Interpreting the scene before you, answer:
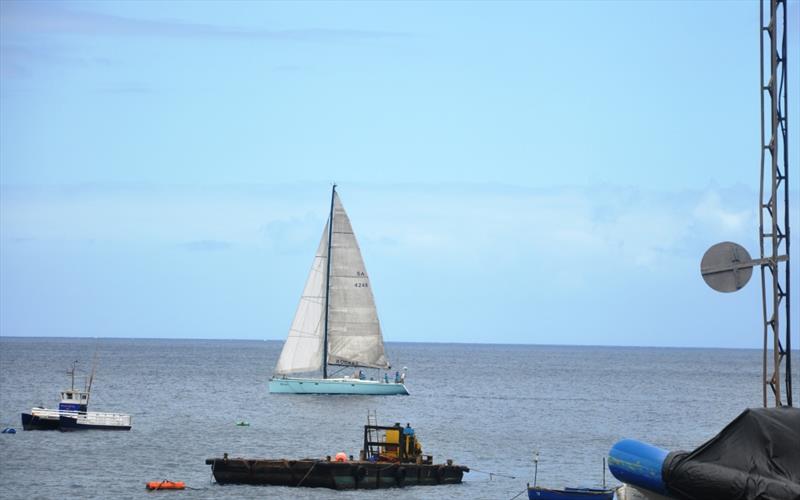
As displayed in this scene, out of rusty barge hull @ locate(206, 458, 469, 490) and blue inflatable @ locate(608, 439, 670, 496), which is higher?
blue inflatable @ locate(608, 439, 670, 496)

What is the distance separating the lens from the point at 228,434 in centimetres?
8775

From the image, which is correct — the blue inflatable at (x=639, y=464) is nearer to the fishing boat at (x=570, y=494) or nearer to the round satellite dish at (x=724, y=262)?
the round satellite dish at (x=724, y=262)

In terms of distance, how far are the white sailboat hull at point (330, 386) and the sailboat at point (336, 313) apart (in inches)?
4.2

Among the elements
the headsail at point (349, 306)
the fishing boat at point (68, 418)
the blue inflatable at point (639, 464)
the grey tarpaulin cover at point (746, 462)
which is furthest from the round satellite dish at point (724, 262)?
the headsail at point (349, 306)

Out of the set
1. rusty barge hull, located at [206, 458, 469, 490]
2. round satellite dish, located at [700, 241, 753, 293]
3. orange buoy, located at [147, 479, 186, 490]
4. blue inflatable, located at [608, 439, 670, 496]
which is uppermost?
round satellite dish, located at [700, 241, 753, 293]

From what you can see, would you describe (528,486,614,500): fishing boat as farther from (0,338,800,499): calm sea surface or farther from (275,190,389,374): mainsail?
(275,190,389,374): mainsail

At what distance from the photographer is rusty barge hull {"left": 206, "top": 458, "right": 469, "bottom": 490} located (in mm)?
55406

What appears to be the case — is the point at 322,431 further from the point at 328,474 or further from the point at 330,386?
the point at 328,474

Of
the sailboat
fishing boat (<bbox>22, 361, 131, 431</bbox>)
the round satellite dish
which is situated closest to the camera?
the round satellite dish

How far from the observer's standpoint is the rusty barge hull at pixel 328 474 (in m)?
55.4

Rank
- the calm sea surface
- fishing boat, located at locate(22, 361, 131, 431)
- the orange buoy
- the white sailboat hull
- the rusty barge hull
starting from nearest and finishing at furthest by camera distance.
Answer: the rusty barge hull < the orange buoy < the calm sea surface < fishing boat, located at locate(22, 361, 131, 431) < the white sailboat hull

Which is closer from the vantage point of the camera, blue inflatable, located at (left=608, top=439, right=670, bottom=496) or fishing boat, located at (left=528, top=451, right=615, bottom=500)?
blue inflatable, located at (left=608, top=439, right=670, bottom=496)

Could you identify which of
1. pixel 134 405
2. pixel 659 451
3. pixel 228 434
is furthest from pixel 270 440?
pixel 659 451

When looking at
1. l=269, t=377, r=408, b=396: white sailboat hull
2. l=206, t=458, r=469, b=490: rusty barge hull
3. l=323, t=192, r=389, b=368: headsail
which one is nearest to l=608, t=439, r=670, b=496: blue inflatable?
l=206, t=458, r=469, b=490: rusty barge hull
